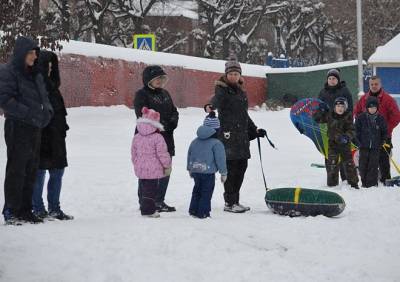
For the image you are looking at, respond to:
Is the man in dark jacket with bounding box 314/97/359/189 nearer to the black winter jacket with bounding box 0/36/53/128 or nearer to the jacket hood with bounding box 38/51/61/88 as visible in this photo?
the jacket hood with bounding box 38/51/61/88

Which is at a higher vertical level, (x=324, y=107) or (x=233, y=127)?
(x=324, y=107)

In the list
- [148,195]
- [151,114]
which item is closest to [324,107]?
[151,114]

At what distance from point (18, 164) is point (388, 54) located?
819 inches

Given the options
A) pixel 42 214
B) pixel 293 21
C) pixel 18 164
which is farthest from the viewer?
pixel 293 21

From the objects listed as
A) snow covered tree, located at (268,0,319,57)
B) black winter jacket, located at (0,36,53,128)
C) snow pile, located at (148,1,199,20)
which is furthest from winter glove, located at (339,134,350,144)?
snow covered tree, located at (268,0,319,57)

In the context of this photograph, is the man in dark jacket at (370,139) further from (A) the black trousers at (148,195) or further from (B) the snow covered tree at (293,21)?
(B) the snow covered tree at (293,21)

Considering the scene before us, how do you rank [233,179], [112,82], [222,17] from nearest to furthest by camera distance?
[233,179] → [112,82] → [222,17]

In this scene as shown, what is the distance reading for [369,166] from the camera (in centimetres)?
978

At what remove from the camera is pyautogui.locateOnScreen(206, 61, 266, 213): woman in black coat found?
760 cm

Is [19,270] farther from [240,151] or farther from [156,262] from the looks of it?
[240,151]

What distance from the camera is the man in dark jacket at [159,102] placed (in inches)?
287

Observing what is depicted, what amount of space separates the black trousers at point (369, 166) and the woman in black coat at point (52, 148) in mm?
4721

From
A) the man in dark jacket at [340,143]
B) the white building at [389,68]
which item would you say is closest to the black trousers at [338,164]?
the man in dark jacket at [340,143]

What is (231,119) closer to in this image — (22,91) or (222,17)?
(22,91)
